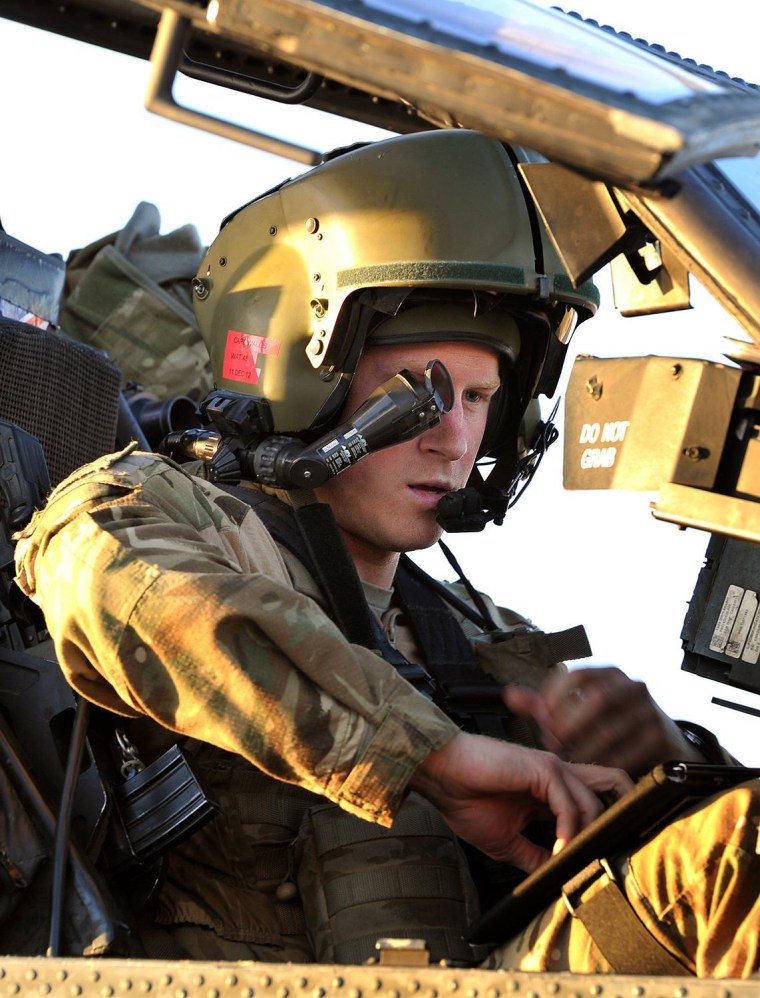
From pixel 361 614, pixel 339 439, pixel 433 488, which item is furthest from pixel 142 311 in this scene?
pixel 361 614

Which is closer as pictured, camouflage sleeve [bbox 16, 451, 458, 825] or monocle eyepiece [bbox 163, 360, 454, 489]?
camouflage sleeve [bbox 16, 451, 458, 825]

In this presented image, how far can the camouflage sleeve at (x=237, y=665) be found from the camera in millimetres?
1905

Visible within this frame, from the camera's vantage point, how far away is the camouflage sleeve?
1.91 m

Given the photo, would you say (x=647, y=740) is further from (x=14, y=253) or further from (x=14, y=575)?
(x=14, y=253)

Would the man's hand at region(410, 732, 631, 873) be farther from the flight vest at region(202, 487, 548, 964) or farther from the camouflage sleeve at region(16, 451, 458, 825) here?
the flight vest at region(202, 487, 548, 964)

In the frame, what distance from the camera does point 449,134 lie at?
306 cm

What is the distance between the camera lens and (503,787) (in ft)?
6.53

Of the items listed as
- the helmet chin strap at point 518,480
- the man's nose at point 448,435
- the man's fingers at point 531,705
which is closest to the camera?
the man's fingers at point 531,705

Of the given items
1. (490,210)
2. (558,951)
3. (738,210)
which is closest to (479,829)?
(558,951)

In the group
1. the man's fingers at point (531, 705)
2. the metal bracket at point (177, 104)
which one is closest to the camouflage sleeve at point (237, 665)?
the man's fingers at point (531, 705)

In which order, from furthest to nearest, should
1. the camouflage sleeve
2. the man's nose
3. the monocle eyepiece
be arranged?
the man's nose
the monocle eyepiece
the camouflage sleeve

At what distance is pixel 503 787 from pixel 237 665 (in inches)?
15.6

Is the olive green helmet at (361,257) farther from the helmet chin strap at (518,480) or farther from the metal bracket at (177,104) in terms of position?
the metal bracket at (177,104)

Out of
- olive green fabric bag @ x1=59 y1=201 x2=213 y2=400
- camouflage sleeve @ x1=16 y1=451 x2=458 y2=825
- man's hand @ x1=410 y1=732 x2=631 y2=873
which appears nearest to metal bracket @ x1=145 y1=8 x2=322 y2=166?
camouflage sleeve @ x1=16 y1=451 x2=458 y2=825
